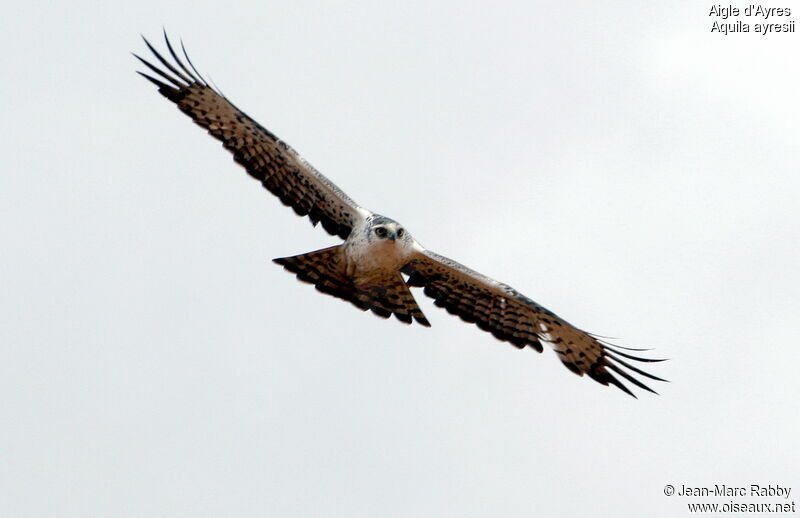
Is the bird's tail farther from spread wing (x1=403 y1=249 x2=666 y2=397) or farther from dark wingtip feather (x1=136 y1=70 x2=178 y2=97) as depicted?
dark wingtip feather (x1=136 y1=70 x2=178 y2=97)

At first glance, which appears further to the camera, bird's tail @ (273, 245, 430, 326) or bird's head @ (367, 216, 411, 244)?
bird's tail @ (273, 245, 430, 326)

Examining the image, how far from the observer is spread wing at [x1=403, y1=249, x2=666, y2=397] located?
15758 mm

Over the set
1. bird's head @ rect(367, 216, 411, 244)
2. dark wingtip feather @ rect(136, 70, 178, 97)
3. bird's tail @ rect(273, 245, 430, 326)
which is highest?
dark wingtip feather @ rect(136, 70, 178, 97)

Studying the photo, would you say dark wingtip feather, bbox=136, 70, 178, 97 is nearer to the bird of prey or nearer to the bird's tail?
the bird of prey

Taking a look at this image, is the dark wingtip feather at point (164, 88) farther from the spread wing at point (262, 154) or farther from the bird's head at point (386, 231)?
the bird's head at point (386, 231)

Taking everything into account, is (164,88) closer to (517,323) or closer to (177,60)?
(177,60)

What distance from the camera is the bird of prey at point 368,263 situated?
599 inches

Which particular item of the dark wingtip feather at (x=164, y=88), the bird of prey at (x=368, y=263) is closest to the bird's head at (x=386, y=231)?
the bird of prey at (x=368, y=263)

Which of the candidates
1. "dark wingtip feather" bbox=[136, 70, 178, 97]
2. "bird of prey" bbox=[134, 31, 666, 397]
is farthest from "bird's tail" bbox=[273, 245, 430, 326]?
"dark wingtip feather" bbox=[136, 70, 178, 97]

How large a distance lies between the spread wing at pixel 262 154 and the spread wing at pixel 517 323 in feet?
3.02

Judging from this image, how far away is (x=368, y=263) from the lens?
49.9 feet

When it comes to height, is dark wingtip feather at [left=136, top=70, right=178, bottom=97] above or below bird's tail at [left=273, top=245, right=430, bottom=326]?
above

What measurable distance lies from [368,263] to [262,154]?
57.5 inches

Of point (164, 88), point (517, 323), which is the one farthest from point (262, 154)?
point (517, 323)
